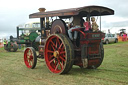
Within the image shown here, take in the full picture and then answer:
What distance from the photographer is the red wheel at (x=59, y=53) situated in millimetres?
5773

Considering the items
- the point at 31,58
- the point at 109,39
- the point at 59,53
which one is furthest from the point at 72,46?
the point at 109,39

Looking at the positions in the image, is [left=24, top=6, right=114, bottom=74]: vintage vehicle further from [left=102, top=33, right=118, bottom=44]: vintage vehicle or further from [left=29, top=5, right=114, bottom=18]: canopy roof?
[left=102, top=33, right=118, bottom=44]: vintage vehicle

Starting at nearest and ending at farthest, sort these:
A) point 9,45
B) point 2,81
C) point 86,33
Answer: point 2,81
point 86,33
point 9,45

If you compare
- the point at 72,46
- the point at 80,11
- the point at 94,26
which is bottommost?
the point at 72,46

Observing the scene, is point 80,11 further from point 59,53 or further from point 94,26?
point 59,53

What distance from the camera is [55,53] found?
6.28 m

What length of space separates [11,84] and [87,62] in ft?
7.87

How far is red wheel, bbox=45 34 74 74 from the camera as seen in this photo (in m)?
5.77

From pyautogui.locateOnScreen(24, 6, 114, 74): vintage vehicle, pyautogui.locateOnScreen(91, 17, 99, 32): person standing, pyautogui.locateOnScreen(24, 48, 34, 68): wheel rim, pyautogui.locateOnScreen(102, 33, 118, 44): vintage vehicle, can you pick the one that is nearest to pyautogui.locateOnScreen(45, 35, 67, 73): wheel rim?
pyautogui.locateOnScreen(24, 6, 114, 74): vintage vehicle

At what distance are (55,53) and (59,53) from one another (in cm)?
13

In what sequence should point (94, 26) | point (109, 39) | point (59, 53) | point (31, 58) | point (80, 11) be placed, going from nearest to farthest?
point (80, 11), point (94, 26), point (59, 53), point (31, 58), point (109, 39)

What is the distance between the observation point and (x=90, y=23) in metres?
6.25

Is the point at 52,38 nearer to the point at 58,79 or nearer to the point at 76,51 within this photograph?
the point at 76,51

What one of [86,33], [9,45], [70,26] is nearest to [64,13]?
[70,26]
